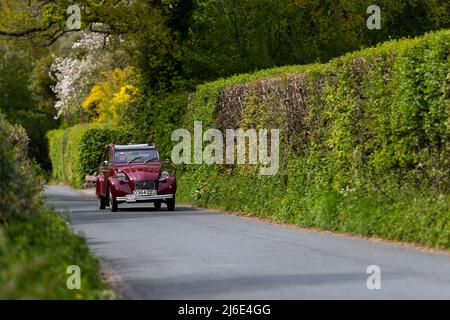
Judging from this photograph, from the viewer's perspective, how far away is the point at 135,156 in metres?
32.2

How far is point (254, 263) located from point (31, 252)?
421 centimetres

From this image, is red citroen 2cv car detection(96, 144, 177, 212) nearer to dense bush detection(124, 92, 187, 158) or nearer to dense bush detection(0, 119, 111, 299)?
dense bush detection(124, 92, 187, 158)

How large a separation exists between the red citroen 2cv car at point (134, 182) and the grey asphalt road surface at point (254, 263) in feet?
20.8

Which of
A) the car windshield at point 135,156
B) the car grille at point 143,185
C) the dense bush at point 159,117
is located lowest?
the car grille at point 143,185

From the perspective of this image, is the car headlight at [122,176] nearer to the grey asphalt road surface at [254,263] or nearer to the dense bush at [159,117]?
the grey asphalt road surface at [254,263]

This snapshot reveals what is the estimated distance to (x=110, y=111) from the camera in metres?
62.8

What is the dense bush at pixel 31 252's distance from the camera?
31.7 feet

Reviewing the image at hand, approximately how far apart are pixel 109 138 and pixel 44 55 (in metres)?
33.0

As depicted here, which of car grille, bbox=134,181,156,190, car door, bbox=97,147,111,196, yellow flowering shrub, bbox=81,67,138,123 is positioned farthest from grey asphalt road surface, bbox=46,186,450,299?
yellow flowering shrub, bbox=81,67,138,123

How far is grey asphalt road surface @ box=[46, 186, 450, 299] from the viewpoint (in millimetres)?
11992

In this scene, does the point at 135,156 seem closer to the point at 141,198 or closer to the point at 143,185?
the point at 143,185

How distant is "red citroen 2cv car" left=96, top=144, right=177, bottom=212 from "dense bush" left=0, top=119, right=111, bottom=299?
14216 mm

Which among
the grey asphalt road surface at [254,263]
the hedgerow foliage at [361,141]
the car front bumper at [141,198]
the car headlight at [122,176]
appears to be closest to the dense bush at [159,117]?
the car headlight at [122,176]
